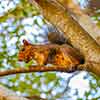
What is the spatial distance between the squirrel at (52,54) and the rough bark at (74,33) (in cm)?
4

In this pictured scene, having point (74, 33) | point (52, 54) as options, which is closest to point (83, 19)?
point (74, 33)

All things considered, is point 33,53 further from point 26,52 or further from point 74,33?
point 74,33

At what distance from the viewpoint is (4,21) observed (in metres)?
3.23

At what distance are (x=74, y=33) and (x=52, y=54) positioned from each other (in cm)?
13

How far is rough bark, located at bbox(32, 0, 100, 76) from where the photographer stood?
1267 millimetres

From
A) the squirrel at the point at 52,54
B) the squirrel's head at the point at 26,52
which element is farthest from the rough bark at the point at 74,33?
the squirrel's head at the point at 26,52

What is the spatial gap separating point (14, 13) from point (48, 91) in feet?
2.68

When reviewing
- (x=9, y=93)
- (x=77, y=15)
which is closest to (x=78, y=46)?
(x=77, y=15)

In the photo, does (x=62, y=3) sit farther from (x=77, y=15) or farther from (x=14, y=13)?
(x=14, y=13)

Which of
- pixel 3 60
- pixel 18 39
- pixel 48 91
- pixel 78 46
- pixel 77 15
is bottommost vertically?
pixel 48 91

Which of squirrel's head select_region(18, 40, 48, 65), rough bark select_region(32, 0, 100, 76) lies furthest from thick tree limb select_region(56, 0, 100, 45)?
squirrel's head select_region(18, 40, 48, 65)

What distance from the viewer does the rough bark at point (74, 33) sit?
4.16ft

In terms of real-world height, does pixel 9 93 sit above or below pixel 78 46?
below

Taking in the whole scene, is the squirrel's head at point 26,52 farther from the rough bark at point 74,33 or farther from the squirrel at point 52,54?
the rough bark at point 74,33
